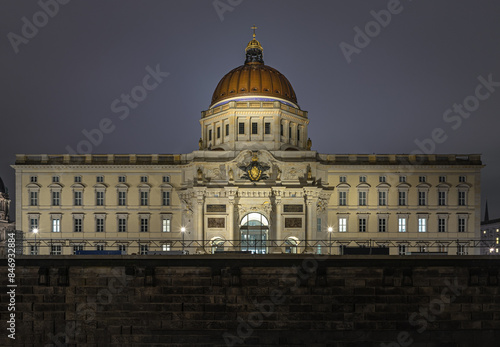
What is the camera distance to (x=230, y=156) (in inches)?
2584

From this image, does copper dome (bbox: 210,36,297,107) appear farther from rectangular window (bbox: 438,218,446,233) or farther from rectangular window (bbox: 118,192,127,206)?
rectangular window (bbox: 438,218,446,233)

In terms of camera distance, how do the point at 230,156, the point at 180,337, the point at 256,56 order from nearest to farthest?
the point at 180,337, the point at 230,156, the point at 256,56

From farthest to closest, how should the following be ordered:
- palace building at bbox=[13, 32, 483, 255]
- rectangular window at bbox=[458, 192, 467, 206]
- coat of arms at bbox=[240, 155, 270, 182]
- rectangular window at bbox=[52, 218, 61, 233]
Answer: rectangular window at bbox=[458, 192, 467, 206] → rectangular window at bbox=[52, 218, 61, 233] → palace building at bbox=[13, 32, 483, 255] → coat of arms at bbox=[240, 155, 270, 182]

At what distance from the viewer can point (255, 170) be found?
6344cm

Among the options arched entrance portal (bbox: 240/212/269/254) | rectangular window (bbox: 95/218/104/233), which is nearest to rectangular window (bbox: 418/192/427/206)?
arched entrance portal (bbox: 240/212/269/254)

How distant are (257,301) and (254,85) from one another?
51265mm

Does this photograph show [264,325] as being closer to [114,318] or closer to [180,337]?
[180,337]

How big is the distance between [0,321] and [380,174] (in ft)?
173

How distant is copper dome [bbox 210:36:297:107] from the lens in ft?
251

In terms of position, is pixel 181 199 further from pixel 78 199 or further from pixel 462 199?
pixel 462 199

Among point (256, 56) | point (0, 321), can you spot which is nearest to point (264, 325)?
point (0, 321)

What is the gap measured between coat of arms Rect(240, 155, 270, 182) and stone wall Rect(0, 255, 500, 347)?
32.6m

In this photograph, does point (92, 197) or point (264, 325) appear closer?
point (264, 325)

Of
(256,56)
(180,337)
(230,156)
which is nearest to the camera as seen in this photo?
(180,337)
